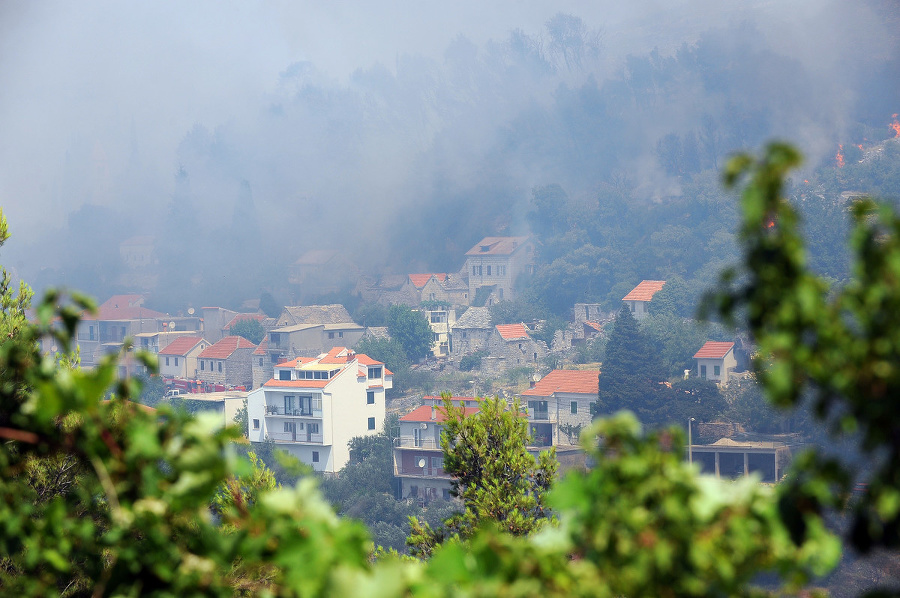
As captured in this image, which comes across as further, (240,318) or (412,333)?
(240,318)

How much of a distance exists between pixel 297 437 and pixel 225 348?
1955 cm

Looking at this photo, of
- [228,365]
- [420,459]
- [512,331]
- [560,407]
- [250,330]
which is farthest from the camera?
[250,330]

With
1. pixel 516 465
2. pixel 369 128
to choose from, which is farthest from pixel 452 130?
pixel 516 465

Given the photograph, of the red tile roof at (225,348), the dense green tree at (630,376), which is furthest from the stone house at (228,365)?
the dense green tree at (630,376)

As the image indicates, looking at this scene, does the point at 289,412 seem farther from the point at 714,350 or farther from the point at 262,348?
the point at 714,350

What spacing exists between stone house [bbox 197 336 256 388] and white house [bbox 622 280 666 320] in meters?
26.9

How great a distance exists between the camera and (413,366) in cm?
6066

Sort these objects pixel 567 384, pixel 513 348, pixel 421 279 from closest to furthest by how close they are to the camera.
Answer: pixel 567 384 → pixel 513 348 → pixel 421 279

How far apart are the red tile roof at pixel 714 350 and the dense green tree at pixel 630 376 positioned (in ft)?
9.79

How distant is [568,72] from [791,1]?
2915 centimetres

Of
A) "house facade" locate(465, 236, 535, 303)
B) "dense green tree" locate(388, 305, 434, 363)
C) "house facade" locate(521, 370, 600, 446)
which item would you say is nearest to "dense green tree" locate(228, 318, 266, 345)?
→ "dense green tree" locate(388, 305, 434, 363)

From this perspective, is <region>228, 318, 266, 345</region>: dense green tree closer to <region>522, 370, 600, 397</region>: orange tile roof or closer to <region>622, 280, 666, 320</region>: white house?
<region>622, 280, 666, 320</region>: white house

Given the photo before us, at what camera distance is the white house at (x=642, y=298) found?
198ft

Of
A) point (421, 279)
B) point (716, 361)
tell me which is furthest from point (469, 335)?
point (716, 361)
